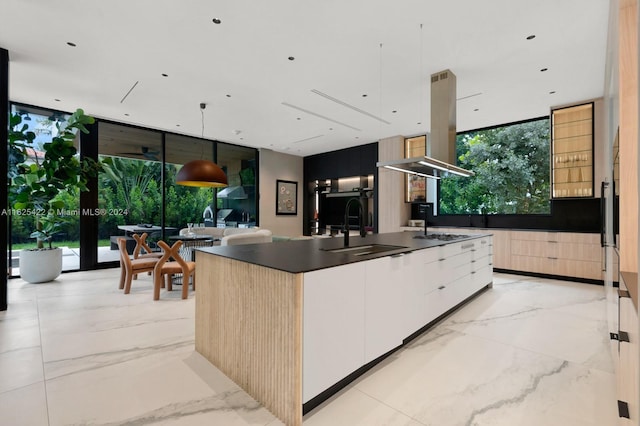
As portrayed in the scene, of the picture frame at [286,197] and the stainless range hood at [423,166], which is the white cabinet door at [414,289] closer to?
the stainless range hood at [423,166]

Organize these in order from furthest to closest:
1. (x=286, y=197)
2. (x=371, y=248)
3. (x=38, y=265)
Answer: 1. (x=286, y=197)
2. (x=38, y=265)
3. (x=371, y=248)

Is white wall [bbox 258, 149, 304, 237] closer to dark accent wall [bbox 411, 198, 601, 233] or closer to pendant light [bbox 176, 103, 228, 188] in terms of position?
pendant light [bbox 176, 103, 228, 188]

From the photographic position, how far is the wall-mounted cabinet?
4.67 meters

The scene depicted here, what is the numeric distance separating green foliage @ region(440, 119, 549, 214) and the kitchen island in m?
4.22

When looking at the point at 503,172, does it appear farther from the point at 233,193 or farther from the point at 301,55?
the point at 233,193

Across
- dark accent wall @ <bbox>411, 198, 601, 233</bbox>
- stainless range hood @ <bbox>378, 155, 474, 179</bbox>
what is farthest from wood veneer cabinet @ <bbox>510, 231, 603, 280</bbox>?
stainless range hood @ <bbox>378, 155, 474, 179</bbox>

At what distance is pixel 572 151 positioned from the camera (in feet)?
15.8

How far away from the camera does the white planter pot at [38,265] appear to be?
14.8 feet

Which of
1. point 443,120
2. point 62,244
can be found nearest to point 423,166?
point 443,120

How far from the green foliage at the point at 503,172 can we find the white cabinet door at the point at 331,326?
5177 millimetres

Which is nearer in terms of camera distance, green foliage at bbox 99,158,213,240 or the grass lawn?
the grass lawn

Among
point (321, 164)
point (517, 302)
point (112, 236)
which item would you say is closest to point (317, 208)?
point (321, 164)

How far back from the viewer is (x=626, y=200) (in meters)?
1.53

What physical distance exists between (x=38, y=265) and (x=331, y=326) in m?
5.23
